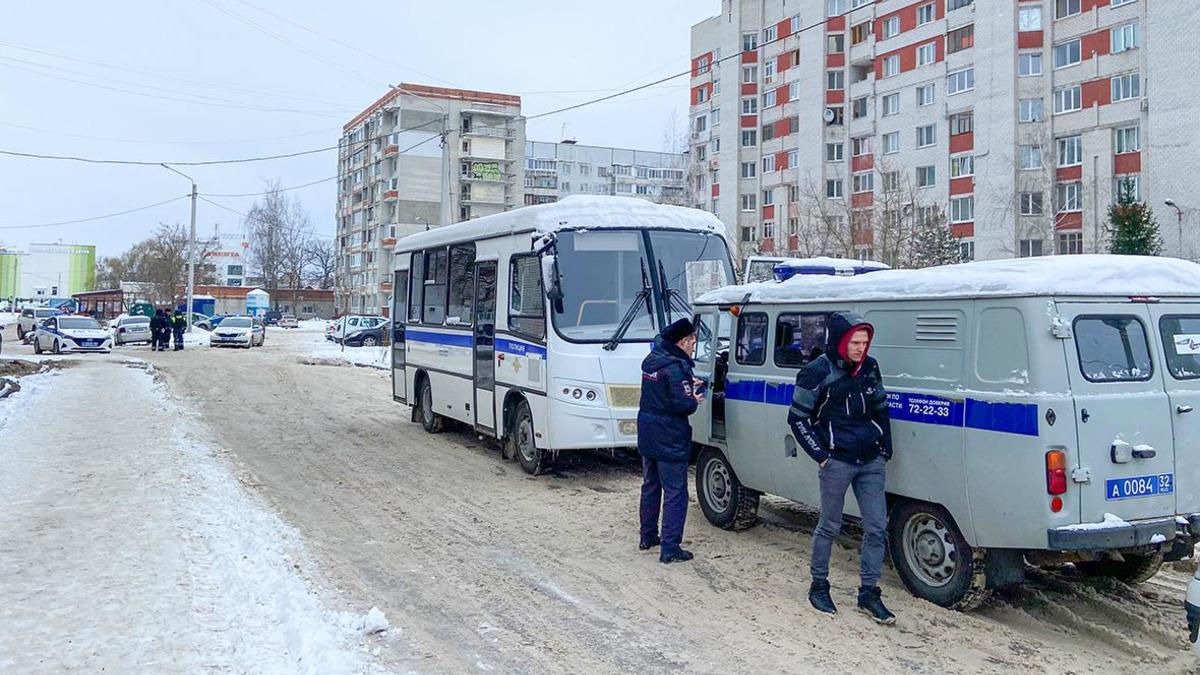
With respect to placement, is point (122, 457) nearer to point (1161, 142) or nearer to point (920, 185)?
point (1161, 142)

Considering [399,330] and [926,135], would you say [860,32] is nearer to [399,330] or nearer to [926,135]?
[926,135]

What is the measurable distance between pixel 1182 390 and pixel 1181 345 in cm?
29

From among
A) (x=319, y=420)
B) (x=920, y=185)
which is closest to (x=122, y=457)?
(x=319, y=420)

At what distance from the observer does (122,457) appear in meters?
11.6

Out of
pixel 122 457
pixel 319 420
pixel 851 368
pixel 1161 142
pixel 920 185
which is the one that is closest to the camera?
pixel 851 368

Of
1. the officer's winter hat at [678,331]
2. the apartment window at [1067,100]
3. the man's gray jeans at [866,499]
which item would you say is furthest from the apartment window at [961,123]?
the man's gray jeans at [866,499]

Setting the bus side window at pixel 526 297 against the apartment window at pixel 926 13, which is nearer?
the bus side window at pixel 526 297

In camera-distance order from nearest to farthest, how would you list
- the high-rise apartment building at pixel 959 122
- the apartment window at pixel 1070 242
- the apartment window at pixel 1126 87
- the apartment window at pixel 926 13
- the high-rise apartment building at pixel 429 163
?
1. the high-rise apartment building at pixel 959 122
2. the apartment window at pixel 1126 87
3. the apartment window at pixel 1070 242
4. the apartment window at pixel 926 13
5. the high-rise apartment building at pixel 429 163

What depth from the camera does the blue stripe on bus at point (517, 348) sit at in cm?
1046

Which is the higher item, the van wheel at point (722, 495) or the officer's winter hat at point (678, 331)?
the officer's winter hat at point (678, 331)

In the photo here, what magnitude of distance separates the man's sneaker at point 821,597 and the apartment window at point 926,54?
50.8 meters

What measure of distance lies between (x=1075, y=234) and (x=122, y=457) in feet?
143

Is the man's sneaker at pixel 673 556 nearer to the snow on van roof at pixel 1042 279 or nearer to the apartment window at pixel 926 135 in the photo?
the snow on van roof at pixel 1042 279

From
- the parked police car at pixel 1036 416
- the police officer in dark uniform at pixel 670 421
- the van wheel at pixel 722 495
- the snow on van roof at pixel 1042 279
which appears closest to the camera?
the parked police car at pixel 1036 416
